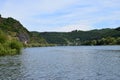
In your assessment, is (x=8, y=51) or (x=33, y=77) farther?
A: (x=8, y=51)

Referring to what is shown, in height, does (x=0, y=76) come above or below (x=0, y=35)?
below

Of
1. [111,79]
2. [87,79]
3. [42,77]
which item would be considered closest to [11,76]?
[42,77]

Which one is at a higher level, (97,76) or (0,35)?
(0,35)

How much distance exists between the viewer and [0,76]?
46531 mm

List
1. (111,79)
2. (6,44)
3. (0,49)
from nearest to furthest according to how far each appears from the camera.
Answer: (111,79), (0,49), (6,44)

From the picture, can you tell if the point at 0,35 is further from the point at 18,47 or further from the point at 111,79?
the point at 111,79

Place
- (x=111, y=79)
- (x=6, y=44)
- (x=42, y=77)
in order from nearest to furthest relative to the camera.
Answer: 1. (x=111, y=79)
2. (x=42, y=77)
3. (x=6, y=44)

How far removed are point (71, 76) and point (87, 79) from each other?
3790 millimetres

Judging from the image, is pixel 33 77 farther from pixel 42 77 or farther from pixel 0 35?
pixel 0 35

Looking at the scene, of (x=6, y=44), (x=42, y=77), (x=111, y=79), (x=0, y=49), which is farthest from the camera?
(x=6, y=44)

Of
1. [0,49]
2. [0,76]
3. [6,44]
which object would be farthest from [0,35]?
[0,76]

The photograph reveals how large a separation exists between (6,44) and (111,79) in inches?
2793

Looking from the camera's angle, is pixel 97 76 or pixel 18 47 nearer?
pixel 97 76

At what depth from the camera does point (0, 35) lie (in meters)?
114
